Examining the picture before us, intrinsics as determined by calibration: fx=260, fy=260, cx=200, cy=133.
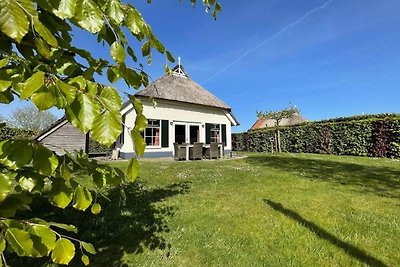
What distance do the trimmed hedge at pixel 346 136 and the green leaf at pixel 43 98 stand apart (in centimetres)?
1932

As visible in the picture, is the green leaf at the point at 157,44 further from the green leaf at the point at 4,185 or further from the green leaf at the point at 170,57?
the green leaf at the point at 4,185

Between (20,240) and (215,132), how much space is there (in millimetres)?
22343

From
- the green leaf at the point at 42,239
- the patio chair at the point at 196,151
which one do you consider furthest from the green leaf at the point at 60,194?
the patio chair at the point at 196,151

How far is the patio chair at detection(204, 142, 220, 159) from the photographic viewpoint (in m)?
18.2

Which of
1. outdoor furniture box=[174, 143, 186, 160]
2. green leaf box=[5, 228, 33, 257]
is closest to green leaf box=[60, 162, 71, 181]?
green leaf box=[5, 228, 33, 257]

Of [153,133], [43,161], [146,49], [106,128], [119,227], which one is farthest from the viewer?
[153,133]

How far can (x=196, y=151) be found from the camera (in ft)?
57.4

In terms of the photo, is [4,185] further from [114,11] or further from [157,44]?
[157,44]

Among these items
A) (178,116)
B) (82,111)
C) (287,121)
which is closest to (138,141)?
(82,111)

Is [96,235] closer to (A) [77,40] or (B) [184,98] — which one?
(A) [77,40]

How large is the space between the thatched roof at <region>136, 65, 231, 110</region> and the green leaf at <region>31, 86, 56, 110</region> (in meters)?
18.7

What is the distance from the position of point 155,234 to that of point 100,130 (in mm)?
4064

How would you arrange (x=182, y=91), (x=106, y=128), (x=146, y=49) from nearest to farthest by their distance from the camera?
(x=106, y=128) < (x=146, y=49) < (x=182, y=91)

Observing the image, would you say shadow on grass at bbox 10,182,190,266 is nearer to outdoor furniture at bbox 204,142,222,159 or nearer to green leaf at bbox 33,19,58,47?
green leaf at bbox 33,19,58,47
